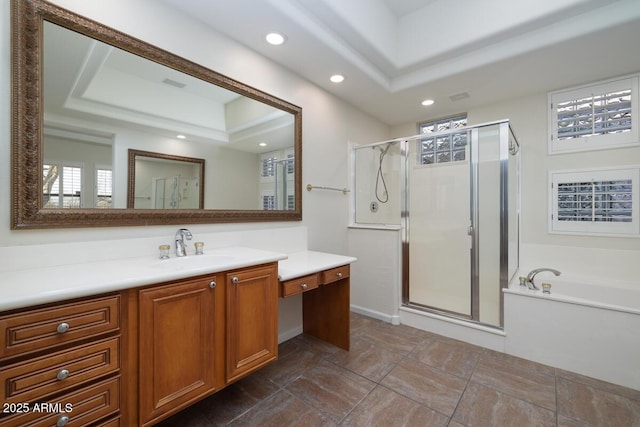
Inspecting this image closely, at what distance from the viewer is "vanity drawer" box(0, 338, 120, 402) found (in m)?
0.90

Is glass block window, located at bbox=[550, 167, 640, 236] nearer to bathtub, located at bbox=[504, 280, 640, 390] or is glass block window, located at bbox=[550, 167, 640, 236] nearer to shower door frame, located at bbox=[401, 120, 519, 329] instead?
bathtub, located at bbox=[504, 280, 640, 390]

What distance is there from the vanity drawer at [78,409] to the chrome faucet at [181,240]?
733 mm

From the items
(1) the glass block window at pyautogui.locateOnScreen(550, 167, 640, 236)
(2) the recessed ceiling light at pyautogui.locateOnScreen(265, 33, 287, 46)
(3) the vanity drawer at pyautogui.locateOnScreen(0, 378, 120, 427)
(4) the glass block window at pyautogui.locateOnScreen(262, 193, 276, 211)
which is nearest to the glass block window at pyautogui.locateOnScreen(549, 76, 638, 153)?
(1) the glass block window at pyautogui.locateOnScreen(550, 167, 640, 236)

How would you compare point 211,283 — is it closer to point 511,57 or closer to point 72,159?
point 72,159

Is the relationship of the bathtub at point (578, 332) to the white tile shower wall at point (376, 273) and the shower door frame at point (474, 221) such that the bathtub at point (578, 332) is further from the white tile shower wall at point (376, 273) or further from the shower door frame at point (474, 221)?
the white tile shower wall at point (376, 273)

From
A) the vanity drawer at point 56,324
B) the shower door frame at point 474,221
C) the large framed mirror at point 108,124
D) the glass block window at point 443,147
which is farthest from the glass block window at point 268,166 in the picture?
the glass block window at point 443,147

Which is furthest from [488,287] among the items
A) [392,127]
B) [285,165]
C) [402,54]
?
[392,127]

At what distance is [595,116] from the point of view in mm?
2742

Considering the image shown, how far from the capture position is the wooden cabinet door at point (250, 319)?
1.48 m

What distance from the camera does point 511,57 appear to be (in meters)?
2.29

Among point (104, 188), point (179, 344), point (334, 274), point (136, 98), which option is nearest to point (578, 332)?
point (334, 274)

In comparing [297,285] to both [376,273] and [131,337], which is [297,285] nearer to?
[131,337]

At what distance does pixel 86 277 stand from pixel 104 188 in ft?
1.92

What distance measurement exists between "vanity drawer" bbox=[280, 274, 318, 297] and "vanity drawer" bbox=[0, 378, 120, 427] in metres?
0.92
